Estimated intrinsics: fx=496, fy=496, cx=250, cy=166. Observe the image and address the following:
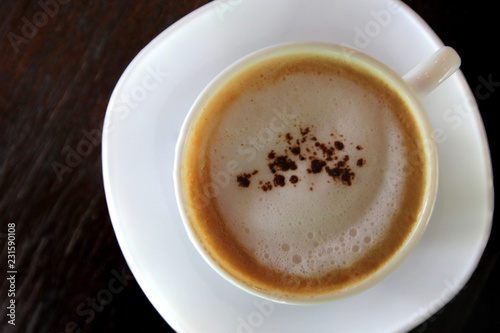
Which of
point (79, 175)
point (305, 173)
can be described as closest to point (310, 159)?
point (305, 173)

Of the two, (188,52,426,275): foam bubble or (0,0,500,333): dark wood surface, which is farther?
(0,0,500,333): dark wood surface

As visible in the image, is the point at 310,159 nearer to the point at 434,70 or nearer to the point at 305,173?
the point at 305,173

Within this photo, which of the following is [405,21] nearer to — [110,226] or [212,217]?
[212,217]

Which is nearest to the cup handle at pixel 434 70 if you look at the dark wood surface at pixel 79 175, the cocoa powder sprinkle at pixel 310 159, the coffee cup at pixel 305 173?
the coffee cup at pixel 305 173

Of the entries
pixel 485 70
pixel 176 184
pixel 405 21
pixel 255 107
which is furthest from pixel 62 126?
pixel 485 70

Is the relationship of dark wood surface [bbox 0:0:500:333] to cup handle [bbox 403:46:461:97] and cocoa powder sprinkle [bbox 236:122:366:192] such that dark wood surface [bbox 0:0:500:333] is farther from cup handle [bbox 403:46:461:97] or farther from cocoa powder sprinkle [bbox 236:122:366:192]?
cocoa powder sprinkle [bbox 236:122:366:192]

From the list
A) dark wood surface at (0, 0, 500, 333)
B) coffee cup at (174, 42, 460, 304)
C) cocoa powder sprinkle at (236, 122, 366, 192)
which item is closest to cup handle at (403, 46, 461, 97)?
coffee cup at (174, 42, 460, 304)
